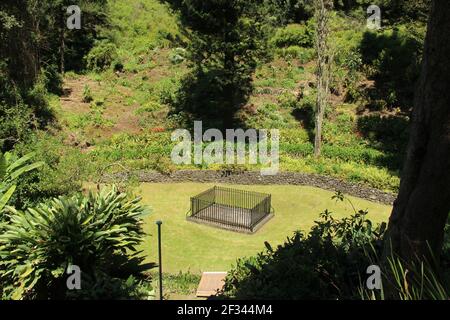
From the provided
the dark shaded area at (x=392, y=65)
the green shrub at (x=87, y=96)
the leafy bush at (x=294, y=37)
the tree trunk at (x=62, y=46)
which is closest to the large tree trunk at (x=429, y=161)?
the dark shaded area at (x=392, y=65)

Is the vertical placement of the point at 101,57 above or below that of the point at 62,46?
below

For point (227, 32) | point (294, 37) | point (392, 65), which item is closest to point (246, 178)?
point (227, 32)

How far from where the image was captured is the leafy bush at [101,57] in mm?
35750

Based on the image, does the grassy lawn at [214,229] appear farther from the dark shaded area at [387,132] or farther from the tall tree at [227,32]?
the tall tree at [227,32]

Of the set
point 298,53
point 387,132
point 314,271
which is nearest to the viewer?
point 314,271

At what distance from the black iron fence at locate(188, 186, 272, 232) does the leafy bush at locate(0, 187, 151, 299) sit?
634cm

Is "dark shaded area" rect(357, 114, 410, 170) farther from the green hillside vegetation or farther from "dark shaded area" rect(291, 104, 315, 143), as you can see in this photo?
"dark shaded area" rect(291, 104, 315, 143)

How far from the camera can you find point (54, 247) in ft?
34.4

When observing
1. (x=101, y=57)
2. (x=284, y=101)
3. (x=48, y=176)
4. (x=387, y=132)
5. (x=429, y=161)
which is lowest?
(x=48, y=176)

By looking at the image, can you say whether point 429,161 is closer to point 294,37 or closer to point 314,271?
point 314,271

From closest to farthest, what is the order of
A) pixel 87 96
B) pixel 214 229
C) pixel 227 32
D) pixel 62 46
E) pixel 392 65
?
pixel 214 229 < pixel 227 32 < pixel 392 65 < pixel 87 96 < pixel 62 46

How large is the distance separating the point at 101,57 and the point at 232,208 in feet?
73.6

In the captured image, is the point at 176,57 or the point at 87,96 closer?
the point at 87,96

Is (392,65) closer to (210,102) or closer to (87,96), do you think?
(210,102)
